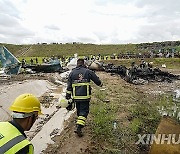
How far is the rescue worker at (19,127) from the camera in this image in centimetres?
210

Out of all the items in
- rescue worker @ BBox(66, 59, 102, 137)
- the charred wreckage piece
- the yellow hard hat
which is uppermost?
the yellow hard hat

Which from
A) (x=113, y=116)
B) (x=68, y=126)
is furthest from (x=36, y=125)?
(x=113, y=116)

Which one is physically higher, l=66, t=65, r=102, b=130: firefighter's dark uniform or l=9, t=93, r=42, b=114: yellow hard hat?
l=9, t=93, r=42, b=114: yellow hard hat

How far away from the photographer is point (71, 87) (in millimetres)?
5992

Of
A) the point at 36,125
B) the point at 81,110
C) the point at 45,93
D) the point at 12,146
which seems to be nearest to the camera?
the point at 12,146

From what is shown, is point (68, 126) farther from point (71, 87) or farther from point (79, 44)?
point (79, 44)

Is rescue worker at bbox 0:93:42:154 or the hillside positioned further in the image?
the hillside

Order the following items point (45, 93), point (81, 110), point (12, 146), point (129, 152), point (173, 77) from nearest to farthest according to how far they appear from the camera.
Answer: point (12, 146)
point (129, 152)
point (81, 110)
point (45, 93)
point (173, 77)

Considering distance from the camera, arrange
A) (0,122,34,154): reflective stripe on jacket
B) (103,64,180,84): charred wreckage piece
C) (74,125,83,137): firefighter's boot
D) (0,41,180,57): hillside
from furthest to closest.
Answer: (0,41,180,57): hillside, (103,64,180,84): charred wreckage piece, (74,125,83,137): firefighter's boot, (0,122,34,154): reflective stripe on jacket

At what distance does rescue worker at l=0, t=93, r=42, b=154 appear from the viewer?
210 centimetres

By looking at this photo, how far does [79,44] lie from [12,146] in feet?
255

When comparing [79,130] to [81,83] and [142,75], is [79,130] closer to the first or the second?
[81,83]

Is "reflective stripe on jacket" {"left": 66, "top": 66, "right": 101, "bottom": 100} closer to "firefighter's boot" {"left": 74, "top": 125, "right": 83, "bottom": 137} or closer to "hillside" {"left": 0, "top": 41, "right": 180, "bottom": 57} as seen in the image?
"firefighter's boot" {"left": 74, "top": 125, "right": 83, "bottom": 137}

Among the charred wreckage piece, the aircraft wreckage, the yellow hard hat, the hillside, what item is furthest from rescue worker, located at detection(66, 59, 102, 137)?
the hillside
